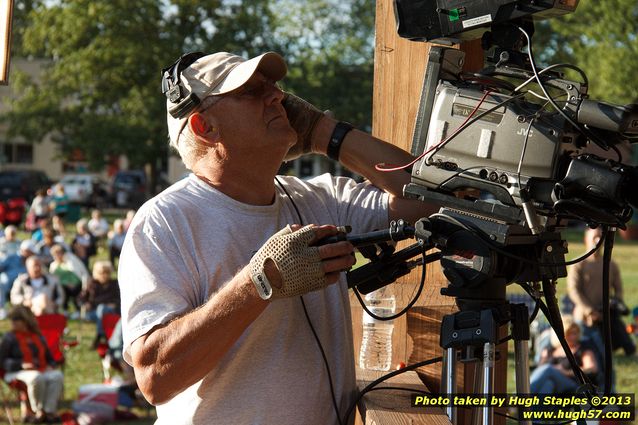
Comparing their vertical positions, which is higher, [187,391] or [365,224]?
[365,224]

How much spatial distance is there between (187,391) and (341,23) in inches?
1277

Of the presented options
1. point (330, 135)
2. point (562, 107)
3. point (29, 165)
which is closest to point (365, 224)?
point (330, 135)

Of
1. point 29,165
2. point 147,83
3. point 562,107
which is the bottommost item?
point 29,165

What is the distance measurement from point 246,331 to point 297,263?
0.36 metres

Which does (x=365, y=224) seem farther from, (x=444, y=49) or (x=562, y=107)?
(x=562, y=107)

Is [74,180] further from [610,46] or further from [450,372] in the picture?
[450,372]

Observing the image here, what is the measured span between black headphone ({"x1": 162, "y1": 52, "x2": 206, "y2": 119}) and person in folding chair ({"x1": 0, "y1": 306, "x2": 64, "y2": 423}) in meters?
6.68

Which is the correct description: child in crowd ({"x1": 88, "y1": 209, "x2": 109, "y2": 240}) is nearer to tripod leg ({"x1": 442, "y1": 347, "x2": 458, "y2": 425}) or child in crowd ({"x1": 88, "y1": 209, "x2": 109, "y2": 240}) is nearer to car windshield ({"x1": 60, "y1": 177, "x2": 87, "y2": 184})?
car windshield ({"x1": 60, "y1": 177, "x2": 87, "y2": 184})

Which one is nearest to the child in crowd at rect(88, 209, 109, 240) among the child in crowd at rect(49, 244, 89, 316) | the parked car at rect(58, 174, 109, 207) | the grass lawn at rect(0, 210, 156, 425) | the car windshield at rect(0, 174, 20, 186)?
the child in crowd at rect(49, 244, 89, 316)

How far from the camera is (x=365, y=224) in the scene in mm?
2451

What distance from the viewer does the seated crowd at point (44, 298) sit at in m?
Answer: 8.42

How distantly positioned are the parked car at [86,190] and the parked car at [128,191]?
1.24ft

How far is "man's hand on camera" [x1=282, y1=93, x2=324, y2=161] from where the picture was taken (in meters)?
2.45

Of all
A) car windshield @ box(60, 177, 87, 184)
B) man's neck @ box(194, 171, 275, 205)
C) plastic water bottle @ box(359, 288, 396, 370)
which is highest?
man's neck @ box(194, 171, 275, 205)
